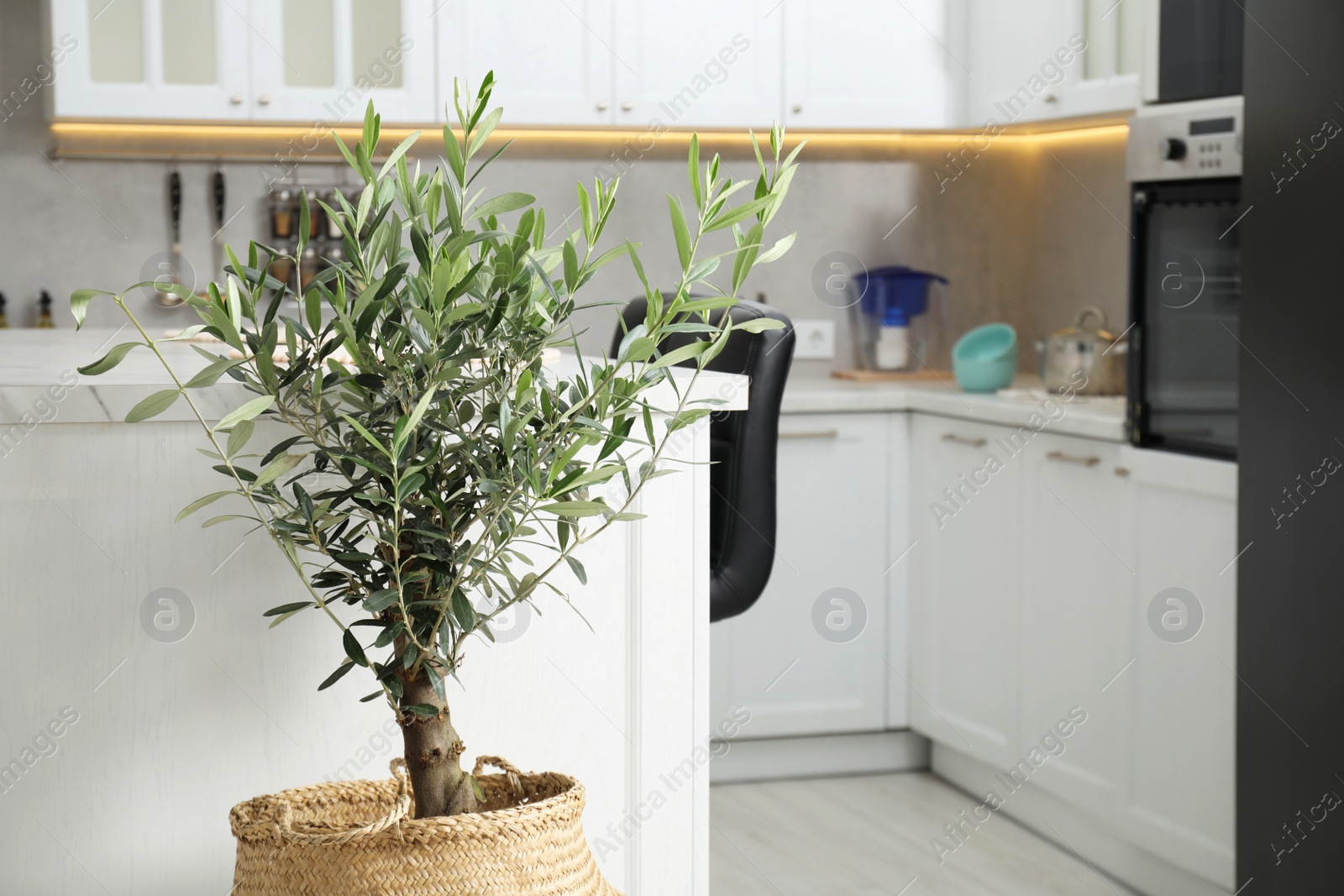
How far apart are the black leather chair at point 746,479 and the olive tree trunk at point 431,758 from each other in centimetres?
95

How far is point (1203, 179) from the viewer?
2221mm

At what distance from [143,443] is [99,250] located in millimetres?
2335

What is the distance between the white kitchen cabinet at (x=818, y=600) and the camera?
3031 millimetres

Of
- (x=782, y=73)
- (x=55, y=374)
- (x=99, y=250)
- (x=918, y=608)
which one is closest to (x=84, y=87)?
(x=99, y=250)

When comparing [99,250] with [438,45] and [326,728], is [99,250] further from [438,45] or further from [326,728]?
[326,728]

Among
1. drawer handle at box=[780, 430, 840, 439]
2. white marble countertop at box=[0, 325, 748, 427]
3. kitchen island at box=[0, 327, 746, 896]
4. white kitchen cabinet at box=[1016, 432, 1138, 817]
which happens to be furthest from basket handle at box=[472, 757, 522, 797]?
drawer handle at box=[780, 430, 840, 439]

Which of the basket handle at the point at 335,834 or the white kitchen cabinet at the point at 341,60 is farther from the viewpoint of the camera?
the white kitchen cabinet at the point at 341,60

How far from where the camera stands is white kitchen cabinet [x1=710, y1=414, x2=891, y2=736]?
9.95 feet

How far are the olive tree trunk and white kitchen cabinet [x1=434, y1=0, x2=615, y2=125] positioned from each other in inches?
88.9

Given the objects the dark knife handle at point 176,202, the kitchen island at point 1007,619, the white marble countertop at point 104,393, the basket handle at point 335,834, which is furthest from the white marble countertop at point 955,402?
the basket handle at point 335,834

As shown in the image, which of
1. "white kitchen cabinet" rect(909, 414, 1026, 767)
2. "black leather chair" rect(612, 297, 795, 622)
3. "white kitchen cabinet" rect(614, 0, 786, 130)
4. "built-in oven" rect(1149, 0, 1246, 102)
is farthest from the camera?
"white kitchen cabinet" rect(614, 0, 786, 130)

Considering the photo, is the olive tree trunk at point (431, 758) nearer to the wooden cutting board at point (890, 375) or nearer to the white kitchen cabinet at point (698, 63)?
the white kitchen cabinet at point (698, 63)

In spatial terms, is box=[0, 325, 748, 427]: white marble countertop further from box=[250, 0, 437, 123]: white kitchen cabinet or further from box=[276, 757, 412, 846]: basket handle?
box=[250, 0, 437, 123]: white kitchen cabinet

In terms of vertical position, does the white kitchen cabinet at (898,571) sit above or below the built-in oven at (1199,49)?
below
